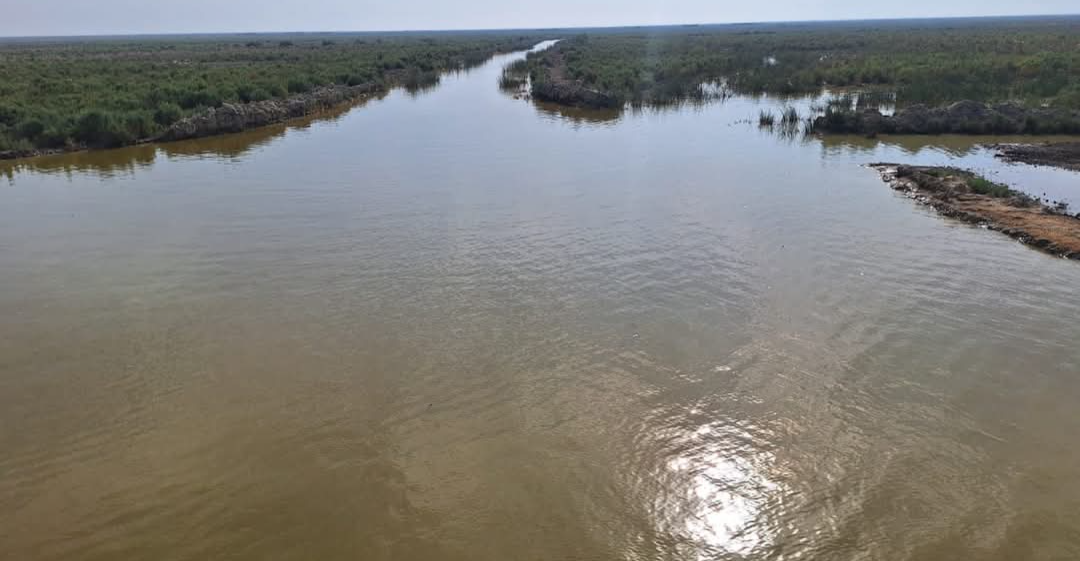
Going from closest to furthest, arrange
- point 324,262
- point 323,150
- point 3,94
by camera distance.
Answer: point 324,262, point 323,150, point 3,94

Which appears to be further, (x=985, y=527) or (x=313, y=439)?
(x=313, y=439)

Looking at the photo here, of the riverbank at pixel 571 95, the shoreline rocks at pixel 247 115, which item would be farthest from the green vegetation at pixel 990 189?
the shoreline rocks at pixel 247 115

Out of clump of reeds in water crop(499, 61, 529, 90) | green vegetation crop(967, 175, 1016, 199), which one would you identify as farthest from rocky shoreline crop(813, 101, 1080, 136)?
clump of reeds in water crop(499, 61, 529, 90)

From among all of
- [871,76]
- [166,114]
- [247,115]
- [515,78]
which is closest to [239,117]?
[247,115]

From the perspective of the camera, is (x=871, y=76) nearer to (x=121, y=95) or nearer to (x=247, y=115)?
(x=247, y=115)

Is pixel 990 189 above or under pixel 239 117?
under

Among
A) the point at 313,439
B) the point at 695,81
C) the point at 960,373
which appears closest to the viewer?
the point at 313,439

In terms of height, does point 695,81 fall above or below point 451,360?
above

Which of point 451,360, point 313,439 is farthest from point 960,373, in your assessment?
point 313,439

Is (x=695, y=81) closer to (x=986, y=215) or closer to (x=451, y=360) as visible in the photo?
(x=986, y=215)
